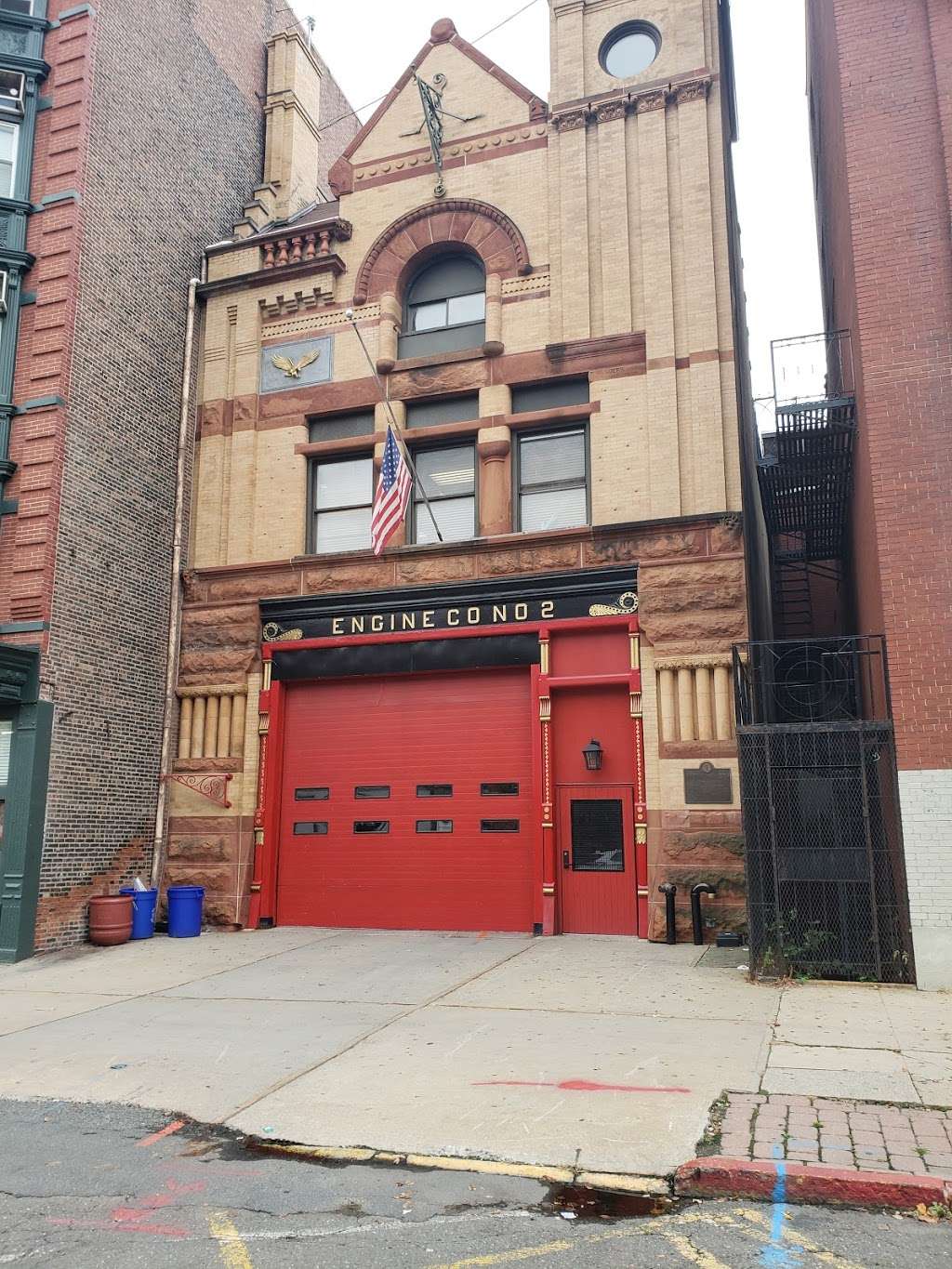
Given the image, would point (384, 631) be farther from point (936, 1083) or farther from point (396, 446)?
point (936, 1083)

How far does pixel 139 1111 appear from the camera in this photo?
679cm

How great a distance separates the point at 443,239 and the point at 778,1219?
51.9 ft

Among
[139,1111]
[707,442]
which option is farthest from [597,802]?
[139,1111]

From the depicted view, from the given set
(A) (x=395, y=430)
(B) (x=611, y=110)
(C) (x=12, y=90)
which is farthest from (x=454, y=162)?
(C) (x=12, y=90)

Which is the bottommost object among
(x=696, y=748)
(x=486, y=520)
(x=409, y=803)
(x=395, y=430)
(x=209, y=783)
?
(x=409, y=803)

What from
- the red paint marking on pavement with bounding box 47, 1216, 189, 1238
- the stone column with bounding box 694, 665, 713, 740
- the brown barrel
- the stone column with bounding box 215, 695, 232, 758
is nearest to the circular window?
the stone column with bounding box 694, 665, 713, 740

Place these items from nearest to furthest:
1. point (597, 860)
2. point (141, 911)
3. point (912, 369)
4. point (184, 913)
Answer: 1. point (912, 369)
2. point (597, 860)
3. point (141, 911)
4. point (184, 913)

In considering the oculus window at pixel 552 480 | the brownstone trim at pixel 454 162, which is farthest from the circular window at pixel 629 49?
the oculus window at pixel 552 480

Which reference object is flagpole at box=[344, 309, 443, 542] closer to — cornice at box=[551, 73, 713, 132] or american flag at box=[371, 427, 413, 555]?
american flag at box=[371, 427, 413, 555]

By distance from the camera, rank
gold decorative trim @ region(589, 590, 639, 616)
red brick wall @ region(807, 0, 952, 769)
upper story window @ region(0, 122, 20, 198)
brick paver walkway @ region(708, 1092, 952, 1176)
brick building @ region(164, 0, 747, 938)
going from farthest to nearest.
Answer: upper story window @ region(0, 122, 20, 198) → gold decorative trim @ region(589, 590, 639, 616) → brick building @ region(164, 0, 747, 938) → red brick wall @ region(807, 0, 952, 769) → brick paver walkway @ region(708, 1092, 952, 1176)

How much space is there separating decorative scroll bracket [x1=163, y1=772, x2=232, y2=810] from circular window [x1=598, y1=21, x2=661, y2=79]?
13.3 m

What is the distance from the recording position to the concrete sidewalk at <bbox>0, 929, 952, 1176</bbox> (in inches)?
247

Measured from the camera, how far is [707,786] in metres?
13.8

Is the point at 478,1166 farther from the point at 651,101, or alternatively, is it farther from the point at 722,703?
the point at 651,101
